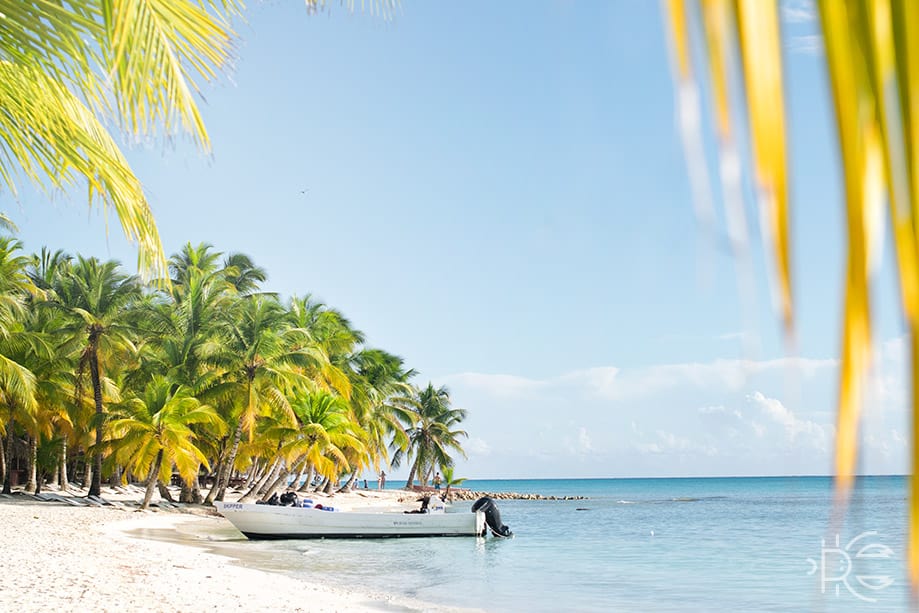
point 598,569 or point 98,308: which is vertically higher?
point 98,308

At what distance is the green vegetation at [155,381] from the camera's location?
909 inches

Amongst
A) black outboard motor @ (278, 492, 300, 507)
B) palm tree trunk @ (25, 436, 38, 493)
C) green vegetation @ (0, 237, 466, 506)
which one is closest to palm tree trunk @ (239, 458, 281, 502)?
green vegetation @ (0, 237, 466, 506)

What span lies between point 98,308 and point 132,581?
603 inches

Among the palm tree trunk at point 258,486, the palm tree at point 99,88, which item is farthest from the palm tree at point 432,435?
the palm tree at point 99,88

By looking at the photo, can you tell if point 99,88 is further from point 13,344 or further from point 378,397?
point 378,397

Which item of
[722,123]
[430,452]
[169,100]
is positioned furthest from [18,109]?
[430,452]

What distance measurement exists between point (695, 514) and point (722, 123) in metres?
47.0

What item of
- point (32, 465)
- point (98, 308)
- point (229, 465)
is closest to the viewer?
point (98, 308)

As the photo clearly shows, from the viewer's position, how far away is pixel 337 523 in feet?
68.9

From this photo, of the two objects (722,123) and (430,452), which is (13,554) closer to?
(722,123)

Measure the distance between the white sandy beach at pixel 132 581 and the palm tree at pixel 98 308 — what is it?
738 cm

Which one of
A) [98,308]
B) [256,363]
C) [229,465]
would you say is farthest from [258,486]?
[98,308]

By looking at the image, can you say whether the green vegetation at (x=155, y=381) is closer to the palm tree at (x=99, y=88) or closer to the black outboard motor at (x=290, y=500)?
the black outboard motor at (x=290, y=500)

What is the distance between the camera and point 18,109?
9.00 ft
